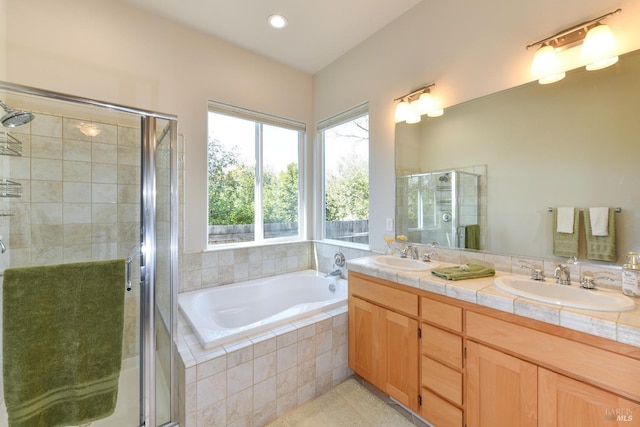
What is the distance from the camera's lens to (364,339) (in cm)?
185

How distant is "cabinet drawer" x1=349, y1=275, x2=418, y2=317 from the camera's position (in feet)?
5.05

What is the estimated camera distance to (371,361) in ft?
5.89

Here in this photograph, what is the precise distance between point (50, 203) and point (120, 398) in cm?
133

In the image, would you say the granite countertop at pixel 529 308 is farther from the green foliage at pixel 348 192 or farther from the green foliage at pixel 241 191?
the green foliage at pixel 241 191

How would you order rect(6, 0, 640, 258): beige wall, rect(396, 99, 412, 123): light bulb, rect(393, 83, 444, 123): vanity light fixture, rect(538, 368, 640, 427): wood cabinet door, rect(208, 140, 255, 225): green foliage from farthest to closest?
rect(208, 140, 255, 225): green foliage < rect(396, 99, 412, 123): light bulb < rect(393, 83, 444, 123): vanity light fixture < rect(6, 0, 640, 258): beige wall < rect(538, 368, 640, 427): wood cabinet door

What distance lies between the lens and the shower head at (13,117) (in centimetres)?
148

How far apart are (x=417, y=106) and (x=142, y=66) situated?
2271 mm

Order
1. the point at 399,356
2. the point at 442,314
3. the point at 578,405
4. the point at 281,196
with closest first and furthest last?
the point at 578,405, the point at 442,314, the point at 399,356, the point at 281,196

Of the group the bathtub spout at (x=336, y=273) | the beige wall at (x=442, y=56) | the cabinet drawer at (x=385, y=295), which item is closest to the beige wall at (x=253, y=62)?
the beige wall at (x=442, y=56)

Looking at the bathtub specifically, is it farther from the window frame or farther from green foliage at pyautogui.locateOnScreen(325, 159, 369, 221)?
green foliage at pyautogui.locateOnScreen(325, 159, 369, 221)

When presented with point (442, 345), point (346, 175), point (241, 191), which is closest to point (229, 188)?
point (241, 191)

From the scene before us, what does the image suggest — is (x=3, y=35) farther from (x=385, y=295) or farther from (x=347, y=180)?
(x=385, y=295)

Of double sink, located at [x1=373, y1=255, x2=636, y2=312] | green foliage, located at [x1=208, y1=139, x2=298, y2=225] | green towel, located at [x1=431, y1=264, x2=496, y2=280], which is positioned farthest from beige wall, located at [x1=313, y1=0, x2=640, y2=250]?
double sink, located at [x1=373, y1=255, x2=636, y2=312]

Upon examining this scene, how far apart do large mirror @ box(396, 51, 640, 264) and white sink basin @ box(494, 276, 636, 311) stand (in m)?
0.22
